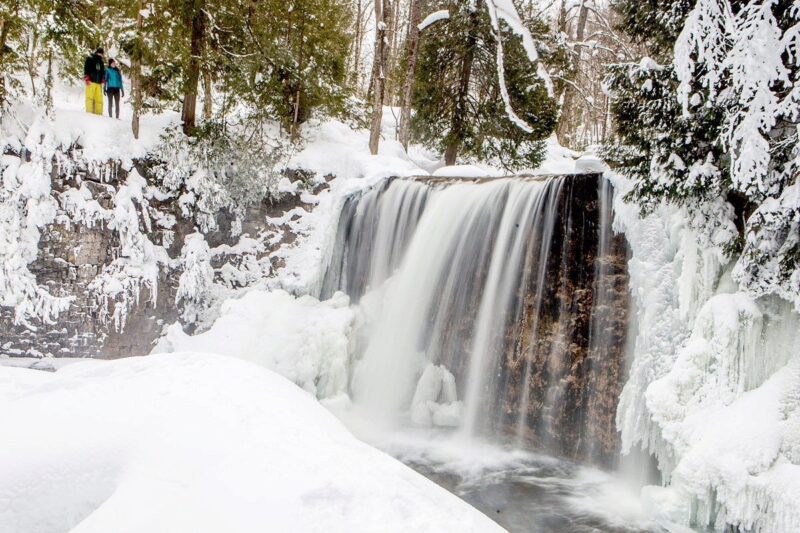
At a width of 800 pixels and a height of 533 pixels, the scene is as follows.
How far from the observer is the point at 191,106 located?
10117mm

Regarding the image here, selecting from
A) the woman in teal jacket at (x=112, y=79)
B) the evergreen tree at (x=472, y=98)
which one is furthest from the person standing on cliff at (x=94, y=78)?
the evergreen tree at (x=472, y=98)

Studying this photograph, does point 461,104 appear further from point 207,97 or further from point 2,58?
point 2,58

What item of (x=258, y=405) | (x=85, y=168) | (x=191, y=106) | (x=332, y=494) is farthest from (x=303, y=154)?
(x=332, y=494)

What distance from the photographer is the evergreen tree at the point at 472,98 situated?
11508 millimetres

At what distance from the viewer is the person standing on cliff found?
10227mm

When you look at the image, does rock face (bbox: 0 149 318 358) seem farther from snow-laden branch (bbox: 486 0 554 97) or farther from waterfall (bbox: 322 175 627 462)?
snow-laden branch (bbox: 486 0 554 97)

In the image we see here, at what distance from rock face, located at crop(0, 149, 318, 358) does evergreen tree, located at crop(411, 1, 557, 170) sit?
5.91m

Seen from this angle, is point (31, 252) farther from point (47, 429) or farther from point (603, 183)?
point (603, 183)

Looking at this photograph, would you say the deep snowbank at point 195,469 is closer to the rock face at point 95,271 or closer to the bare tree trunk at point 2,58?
the rock face at point 95,271


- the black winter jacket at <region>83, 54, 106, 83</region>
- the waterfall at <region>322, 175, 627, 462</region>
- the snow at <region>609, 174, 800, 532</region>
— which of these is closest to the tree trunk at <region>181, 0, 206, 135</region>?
the black winter jacket at <region>83, 54, 106, 83</region>

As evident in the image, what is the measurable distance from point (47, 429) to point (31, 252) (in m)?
7.79

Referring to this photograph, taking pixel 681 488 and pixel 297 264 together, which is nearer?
pixel 681 488

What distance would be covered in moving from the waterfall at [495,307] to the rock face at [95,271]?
116 inches

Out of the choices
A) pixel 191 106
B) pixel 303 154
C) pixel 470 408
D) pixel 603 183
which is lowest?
pixel 470 408
